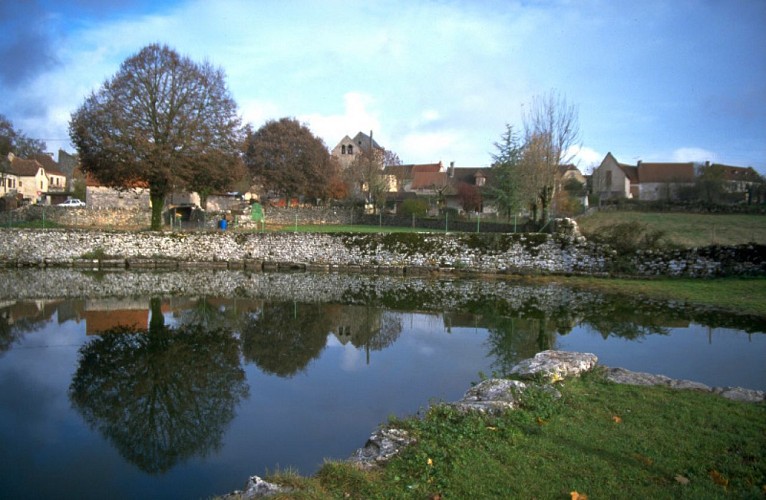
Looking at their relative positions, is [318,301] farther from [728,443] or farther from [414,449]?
[728,443]

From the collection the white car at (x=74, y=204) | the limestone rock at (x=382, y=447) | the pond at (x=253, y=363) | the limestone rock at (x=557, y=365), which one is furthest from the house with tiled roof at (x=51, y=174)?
the limestone rock at (x=382, y=447)

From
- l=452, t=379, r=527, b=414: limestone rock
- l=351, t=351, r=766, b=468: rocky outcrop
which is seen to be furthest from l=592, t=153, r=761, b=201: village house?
l=452, t=379, r=527, b=414: limestone rock

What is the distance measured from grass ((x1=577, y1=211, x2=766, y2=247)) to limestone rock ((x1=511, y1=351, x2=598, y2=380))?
1712 centimetres

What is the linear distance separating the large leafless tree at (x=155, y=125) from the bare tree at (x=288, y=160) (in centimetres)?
1646

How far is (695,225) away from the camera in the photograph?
33156 mm

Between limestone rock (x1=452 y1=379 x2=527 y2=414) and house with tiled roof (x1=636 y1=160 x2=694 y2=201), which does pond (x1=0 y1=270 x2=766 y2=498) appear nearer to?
limestone rock (x1=452 y1=379 x2=527 y2=414)

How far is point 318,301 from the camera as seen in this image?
1686 centimetres

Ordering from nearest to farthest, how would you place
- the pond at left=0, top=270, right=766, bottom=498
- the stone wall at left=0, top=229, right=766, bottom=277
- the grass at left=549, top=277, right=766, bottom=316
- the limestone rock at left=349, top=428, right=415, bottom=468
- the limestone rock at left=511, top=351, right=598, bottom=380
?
the limestone rock at left=349, top=428, right=415, bottom=468 → the pond at left=0, top=270, right=766, bottom=498 → the limestone rock at left=511, top=351, right=598, bottom=380 → the grass at left=549, top=277, right=766, bottom=316 → the stone wall at left=0, top=229, right=766, bottom=277

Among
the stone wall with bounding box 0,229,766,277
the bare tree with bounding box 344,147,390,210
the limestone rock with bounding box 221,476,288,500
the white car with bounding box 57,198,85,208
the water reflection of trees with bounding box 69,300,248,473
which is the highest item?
the bare tree with bounding box 344,147,390,210

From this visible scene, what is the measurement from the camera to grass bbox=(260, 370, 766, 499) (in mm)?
4469

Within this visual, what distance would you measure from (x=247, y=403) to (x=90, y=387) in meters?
2.83

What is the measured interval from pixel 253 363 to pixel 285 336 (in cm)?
214

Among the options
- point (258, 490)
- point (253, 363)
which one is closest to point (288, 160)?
point (253, 363)

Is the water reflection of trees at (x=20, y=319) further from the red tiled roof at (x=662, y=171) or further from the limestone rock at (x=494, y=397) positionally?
the red tiled roof at (x=662, y=171)
